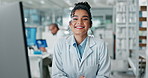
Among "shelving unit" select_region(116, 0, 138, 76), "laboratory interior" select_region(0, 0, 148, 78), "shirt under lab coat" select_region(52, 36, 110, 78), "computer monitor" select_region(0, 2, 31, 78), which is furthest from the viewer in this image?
"shelving unit" select_region(116, 0, 138, 76)

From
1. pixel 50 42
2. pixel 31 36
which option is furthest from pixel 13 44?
pixel 50 42

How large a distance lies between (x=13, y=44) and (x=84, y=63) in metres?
1.05

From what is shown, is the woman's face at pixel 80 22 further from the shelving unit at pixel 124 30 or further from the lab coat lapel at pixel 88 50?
the shelving unit at pixel 124 30

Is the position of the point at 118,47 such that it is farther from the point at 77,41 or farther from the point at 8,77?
the point at 8,77

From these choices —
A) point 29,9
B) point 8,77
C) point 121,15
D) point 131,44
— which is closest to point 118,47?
point 131,44

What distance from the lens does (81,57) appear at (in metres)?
1.72

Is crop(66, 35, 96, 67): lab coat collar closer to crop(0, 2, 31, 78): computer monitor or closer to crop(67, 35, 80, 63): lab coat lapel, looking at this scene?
crop(67, 35, 80, 63): lab coat lapel

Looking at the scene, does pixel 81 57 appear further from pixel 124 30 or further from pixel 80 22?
pixel 124 30

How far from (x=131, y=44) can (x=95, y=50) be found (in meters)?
4.34

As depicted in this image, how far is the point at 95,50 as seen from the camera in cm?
171

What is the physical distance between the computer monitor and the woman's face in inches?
41.5

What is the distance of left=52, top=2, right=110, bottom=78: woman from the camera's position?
66.4 inches

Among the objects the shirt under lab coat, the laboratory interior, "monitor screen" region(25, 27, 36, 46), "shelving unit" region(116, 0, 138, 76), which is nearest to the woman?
the shirt under lab coat

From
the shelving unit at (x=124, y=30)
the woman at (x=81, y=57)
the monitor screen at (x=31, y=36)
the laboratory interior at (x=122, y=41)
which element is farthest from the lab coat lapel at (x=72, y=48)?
the shelving unit at (x=124, y=30)
